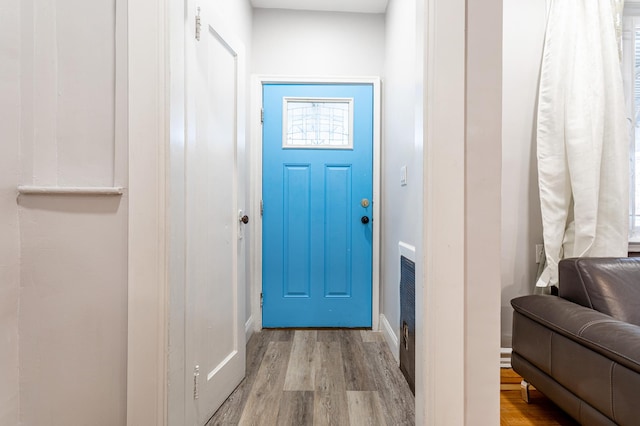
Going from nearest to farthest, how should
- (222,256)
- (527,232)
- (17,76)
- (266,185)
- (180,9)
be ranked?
(17,76) → (180,9) → (222,256) → (527,232) → (266,185)

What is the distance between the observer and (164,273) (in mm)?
999

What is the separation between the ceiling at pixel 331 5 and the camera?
2.44 m

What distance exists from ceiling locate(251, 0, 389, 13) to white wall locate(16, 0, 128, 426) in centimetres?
182

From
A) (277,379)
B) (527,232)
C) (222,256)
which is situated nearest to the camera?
(222,256)

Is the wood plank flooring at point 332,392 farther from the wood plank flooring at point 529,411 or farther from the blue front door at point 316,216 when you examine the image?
the blue front door at point 316,216

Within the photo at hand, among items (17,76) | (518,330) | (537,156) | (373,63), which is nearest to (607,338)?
(518,330)

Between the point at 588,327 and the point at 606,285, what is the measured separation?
0.34 meters

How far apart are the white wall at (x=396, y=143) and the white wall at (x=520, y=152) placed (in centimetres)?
68

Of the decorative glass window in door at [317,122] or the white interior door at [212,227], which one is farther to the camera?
the decorative glass window in door at [317,122]

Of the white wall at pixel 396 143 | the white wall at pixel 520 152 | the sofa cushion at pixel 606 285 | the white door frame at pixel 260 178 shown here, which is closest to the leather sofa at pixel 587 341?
the sofa cushion at pixel 606 285

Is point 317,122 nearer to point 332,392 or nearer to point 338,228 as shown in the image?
point 338,228

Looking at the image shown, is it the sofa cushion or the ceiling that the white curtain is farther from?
the ceiling

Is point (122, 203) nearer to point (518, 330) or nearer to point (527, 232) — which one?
point (518, 330)

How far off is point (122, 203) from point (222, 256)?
0.65 metres
